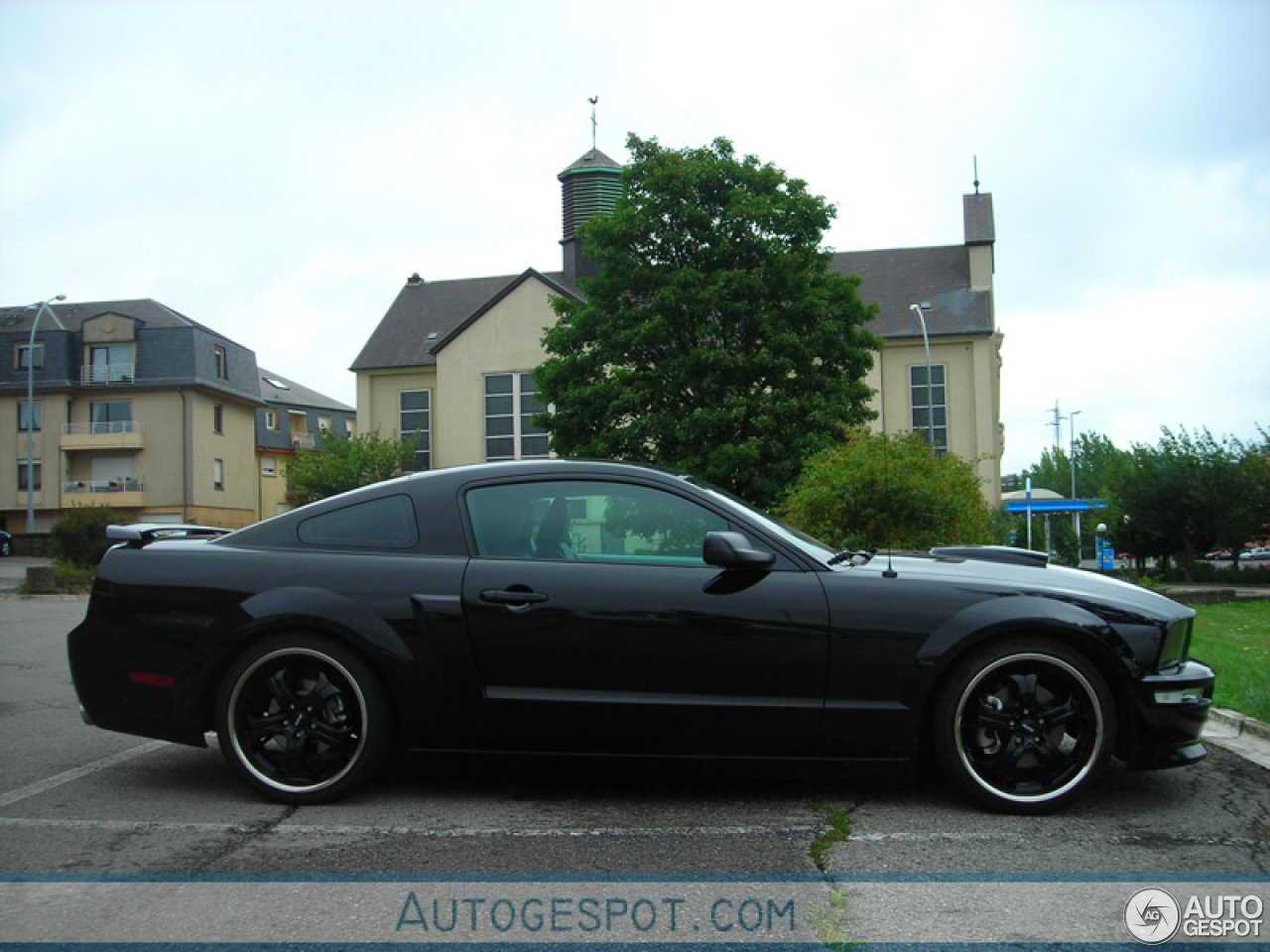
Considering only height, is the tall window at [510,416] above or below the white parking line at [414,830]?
above

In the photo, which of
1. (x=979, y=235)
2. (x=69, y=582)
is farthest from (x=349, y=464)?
(x=979, y=235)

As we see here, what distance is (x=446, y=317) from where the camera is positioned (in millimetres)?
55344

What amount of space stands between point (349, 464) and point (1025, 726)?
4557 centimetres

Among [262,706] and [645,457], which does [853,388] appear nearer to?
[645,457]

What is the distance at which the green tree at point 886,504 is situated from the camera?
1325 centimetres

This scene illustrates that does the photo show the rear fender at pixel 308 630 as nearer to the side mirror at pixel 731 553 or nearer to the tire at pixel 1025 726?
the side mirror at pixel 731 553

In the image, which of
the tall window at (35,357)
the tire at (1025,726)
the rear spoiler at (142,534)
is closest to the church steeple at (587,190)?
the tall window at (35,357)

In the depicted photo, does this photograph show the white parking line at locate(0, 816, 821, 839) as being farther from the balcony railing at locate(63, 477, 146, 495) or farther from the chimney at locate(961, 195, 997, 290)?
the balcony railing at locate(63, 477, 146, 495)

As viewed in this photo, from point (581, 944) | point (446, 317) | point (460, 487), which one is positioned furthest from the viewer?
point (446, 317)

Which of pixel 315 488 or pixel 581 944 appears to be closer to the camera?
pixel 581 944

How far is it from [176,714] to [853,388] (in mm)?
25971

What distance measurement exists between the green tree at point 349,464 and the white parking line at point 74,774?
41.6 m

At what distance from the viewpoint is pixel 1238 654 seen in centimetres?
1046

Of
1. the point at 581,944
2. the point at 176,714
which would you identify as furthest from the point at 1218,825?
the point at 176,714
